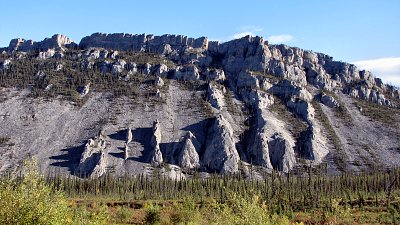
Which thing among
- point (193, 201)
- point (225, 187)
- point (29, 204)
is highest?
point (29, 204)

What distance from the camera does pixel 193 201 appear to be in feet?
360

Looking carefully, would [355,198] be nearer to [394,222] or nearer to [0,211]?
[394,222]

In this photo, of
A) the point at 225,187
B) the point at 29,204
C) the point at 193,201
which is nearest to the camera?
the point at 29,204

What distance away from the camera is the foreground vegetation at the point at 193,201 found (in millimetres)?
35375

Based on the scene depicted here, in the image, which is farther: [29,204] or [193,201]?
[193,201]

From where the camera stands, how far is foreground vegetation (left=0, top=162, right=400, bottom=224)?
116 ft

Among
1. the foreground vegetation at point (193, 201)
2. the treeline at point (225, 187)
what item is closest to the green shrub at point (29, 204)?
the foreground vegetation at point (193, 201)

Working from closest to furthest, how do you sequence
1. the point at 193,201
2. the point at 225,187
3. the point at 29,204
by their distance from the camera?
the point at 29,204, the point at 193,201, the point at 225,187

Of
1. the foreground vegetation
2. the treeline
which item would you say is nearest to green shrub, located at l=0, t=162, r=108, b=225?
the foreground vegetation

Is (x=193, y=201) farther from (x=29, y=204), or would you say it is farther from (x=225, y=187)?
(x=29, y=204)

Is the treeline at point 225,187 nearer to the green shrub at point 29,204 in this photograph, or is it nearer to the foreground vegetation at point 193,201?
the foreground vegetation at point 193,201

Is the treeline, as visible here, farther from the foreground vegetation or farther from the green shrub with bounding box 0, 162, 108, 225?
the green shrub with bounding box 0, 162, 108, 225

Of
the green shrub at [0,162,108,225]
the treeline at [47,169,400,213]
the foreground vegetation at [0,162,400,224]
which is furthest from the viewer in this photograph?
the treeline at [47,169,400,213]

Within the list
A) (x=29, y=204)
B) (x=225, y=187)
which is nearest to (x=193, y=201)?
(x=225, y=187)
